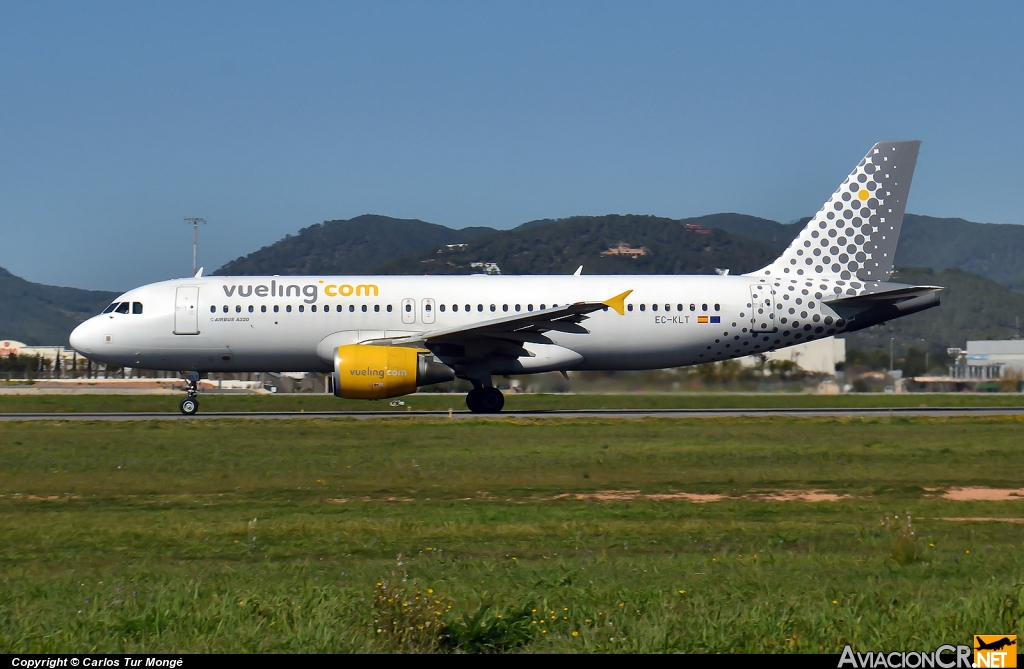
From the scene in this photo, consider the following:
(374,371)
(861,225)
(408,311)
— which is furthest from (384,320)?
(861,225)

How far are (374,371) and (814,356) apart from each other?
19018mm

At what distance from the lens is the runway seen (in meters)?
24.3

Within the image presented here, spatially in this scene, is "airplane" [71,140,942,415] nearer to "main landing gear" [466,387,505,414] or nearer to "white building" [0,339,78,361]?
"main landing gear" [466,387,505,414]

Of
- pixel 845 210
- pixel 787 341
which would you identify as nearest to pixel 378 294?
pixel 787 341

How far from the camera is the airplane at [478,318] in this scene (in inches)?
1009

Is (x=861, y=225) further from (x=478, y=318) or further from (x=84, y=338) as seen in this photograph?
(x=84, y=338)

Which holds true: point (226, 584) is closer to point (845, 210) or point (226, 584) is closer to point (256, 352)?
point (256, 352)

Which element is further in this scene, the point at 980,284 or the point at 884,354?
the point at 980,284

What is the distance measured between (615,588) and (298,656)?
2.60 meters

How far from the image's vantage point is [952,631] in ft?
19.7

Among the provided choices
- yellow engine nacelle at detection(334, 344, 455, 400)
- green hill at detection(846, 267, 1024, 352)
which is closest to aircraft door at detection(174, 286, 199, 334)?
yellow engine nacelle at detection(334, 344, 455, 400)

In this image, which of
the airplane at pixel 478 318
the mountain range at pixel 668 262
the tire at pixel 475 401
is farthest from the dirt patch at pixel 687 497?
the mountain range at pixel 668 262

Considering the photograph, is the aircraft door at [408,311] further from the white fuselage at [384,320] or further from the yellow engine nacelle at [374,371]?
the yellow engine nacelle at [374,371]

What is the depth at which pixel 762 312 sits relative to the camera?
26047 mm
